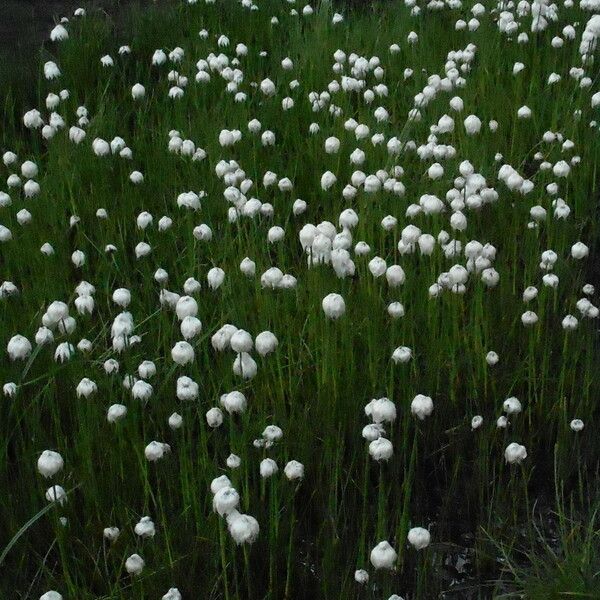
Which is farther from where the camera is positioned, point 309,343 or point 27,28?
point 27,28

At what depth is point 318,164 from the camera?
4035 millimetres

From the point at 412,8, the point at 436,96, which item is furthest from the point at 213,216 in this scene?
the point at 412,8

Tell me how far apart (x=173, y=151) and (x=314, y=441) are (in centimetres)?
211

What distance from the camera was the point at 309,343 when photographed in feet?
9.29

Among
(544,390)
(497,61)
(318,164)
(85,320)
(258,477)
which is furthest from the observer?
(497,61)

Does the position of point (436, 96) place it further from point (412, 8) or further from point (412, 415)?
point (412, 415)

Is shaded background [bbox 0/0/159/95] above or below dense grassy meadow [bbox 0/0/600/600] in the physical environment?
above

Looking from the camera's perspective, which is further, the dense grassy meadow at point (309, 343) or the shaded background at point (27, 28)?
the shaded background at point (27, 28)

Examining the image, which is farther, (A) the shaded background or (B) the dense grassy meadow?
(A) the shaded background

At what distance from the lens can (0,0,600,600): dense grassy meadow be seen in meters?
2.16

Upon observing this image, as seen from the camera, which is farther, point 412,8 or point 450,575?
point 412,8

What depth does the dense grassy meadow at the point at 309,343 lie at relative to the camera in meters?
2.16

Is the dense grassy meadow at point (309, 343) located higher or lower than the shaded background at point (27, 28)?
lower

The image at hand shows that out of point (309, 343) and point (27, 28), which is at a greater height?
point (27, 28)
